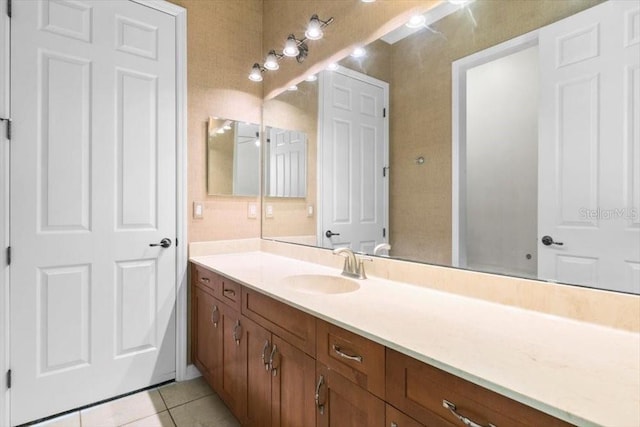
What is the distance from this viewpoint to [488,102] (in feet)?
4.33

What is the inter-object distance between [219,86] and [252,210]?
96cm

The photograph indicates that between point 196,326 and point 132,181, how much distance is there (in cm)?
105

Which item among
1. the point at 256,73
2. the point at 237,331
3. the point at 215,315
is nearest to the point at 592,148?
the point at 237,331

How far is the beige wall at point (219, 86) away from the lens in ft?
7.48

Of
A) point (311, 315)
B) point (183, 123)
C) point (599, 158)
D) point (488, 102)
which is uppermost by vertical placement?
point (183, 123)

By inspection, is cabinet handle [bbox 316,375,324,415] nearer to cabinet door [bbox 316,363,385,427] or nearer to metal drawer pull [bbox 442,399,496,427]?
cabinet door [bbox 316,363,385,427]

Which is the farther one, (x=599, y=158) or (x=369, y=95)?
(x=369, y=95)

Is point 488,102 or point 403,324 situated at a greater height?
point 488,102

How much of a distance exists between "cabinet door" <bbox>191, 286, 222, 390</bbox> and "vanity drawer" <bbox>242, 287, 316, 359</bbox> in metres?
0.45

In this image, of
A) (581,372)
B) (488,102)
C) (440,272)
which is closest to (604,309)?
(581,372)

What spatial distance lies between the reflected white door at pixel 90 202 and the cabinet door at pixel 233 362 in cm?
62

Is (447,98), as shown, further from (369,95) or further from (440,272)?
(440,272)

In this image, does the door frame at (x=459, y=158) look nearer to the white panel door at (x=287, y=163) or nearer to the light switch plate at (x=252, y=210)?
the white panel door at (x=287, y=163)

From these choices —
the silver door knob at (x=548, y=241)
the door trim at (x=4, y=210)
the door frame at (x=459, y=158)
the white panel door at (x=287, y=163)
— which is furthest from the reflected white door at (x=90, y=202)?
the silver door knob at (x=548, y=241)
